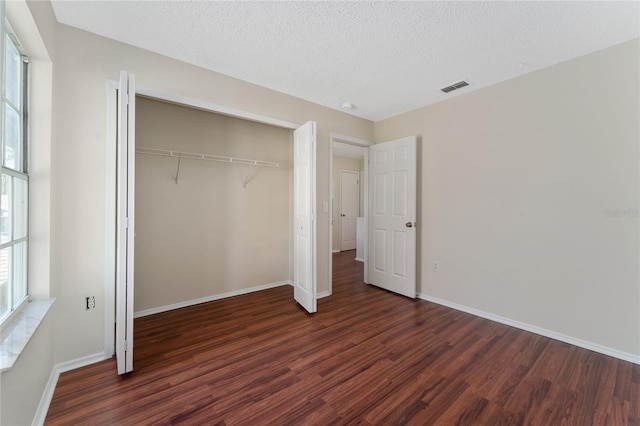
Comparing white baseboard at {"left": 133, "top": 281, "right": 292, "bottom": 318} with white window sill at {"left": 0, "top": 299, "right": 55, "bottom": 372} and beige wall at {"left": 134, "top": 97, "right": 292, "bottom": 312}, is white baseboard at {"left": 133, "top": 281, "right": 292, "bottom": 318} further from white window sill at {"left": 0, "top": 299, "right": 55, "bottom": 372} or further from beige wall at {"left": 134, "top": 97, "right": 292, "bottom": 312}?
white window sill at {"left": 0, "top": 299, "right": 55, "bottom": 372}

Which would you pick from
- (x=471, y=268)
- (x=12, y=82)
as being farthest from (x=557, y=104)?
Result: (x=12, y=82)

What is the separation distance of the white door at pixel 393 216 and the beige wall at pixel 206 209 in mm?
1333

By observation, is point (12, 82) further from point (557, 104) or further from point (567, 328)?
point (567, 328)

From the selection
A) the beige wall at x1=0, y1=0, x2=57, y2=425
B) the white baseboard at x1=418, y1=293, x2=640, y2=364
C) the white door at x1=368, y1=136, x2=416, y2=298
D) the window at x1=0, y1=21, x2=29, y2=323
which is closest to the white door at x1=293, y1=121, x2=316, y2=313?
the white door at x1=368, y1=136, x2=416, y2=298

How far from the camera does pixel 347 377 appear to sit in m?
1.83

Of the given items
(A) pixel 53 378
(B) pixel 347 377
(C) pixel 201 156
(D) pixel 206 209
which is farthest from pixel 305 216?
(A) pixel 53 378

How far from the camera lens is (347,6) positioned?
68.0 inches

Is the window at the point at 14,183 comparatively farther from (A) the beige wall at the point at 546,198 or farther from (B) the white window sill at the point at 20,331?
(A) the beige wall at the point at 546,198

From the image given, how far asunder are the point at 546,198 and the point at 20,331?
13.0 feet

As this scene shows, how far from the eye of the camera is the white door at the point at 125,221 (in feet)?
5.87

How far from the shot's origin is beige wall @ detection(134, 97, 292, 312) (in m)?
2.88

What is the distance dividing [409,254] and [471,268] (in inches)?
28.6

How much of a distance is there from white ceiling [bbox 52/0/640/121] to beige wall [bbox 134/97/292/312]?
2.94 feet

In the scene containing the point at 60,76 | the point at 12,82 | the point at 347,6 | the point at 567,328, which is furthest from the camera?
the point at 567,328
